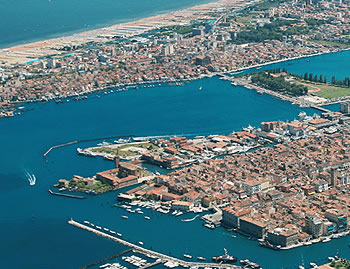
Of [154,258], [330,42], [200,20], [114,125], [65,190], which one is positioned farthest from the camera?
[200,20]

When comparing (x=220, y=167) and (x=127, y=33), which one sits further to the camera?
(x=127, y=33)

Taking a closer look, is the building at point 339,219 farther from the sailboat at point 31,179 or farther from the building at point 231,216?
the sailboat at point 31,179

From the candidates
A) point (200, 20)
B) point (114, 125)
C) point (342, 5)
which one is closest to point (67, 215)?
point (114, 125)

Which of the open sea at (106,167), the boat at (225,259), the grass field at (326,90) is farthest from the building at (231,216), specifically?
the grass field at (326,90)

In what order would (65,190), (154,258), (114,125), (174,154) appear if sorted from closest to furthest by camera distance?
(154,258), (65,190), (174,154), (114,125)

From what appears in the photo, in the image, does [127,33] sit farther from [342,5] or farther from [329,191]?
[329,191]

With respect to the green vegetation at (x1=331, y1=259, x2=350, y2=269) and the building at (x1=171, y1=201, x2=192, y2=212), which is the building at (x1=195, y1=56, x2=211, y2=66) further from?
the green vegetation at (x1=331, y1=259, x2=350, y2=269)

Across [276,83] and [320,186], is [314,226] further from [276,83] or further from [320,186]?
[276,83]
